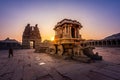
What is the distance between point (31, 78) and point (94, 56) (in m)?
7.02

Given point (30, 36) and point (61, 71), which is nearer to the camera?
point (61, 71)

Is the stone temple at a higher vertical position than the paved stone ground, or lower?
higher

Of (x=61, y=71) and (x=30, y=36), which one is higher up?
(x=30, y=36)

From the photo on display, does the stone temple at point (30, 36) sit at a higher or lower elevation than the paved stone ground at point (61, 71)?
higher

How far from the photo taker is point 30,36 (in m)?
31.1

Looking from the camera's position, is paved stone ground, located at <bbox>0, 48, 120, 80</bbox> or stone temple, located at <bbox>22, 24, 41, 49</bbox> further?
stone temple, located at <bbox>22, 24, 41, 49</bbox>

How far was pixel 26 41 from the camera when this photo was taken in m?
30.5

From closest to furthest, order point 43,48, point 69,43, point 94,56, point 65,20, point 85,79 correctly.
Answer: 1. point 85,79
2. point 94,56
3. point 69,43
4. point 65,20
5. point 43,48

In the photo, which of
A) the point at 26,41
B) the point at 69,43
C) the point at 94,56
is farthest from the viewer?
the point at 26,41

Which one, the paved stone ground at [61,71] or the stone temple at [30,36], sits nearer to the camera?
the paved stone ground at [61,71]

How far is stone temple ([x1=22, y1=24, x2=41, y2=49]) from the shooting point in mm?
30552

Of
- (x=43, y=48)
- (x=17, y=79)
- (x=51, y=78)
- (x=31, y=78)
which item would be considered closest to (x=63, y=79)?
(x=51, y=78)

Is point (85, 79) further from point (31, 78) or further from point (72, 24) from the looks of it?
point (72, 24)

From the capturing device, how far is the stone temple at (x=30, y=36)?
30.6 metres
